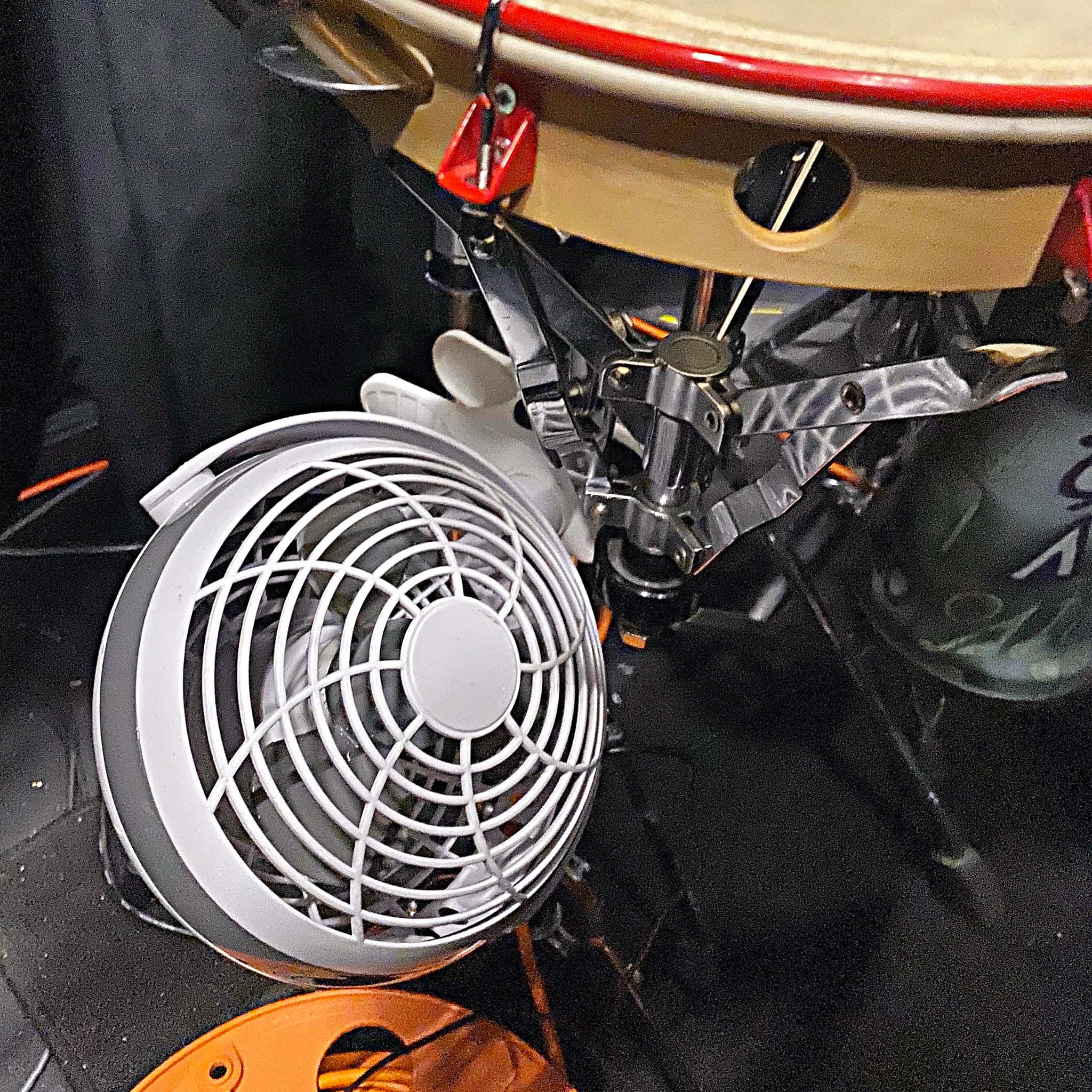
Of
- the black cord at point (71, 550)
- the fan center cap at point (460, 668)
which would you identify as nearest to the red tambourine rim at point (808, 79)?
the fan center cap at point (460, 668)

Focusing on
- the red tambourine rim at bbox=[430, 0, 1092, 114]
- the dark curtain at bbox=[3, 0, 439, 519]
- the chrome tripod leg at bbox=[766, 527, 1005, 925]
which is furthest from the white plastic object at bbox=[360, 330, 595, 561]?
the red tambourine rim at bbox=[430, 0, 1092, 114]

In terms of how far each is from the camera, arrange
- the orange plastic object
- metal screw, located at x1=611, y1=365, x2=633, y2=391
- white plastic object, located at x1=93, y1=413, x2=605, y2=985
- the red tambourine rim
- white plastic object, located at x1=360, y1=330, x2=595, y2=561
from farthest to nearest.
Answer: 1. white plastic object, located at x1=360, y1=330, x2=595, y2=561
2. the orange plastic object
3. metal screw, located at x1=611, y1=365, x2=633, y2=391
4. white plastic object, located at x1=93, y1=413, x2=605, y2=985
5. the red tambourine rim

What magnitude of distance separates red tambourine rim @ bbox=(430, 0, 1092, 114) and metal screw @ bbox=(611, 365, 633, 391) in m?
0.27

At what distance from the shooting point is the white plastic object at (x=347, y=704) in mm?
539

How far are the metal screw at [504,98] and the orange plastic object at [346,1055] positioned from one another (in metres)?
0.66

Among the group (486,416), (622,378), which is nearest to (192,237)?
(486,416)

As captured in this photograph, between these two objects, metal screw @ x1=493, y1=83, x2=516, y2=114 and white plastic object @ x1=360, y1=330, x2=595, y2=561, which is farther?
white plastic object @ x1=360, y1=330, x2=595, y2=561

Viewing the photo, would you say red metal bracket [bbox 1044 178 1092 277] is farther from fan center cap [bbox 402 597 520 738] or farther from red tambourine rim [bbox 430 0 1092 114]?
fan center cap [bbox 402 597 520 738]

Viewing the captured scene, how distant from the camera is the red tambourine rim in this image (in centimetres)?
38

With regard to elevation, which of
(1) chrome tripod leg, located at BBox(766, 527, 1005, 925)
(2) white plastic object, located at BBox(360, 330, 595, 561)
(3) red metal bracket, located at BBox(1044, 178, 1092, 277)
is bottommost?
(1) chrome tripod leg, located at BBox(766, 527, 1005, 925)

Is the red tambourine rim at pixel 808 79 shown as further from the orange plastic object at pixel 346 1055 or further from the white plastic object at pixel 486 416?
the orange plastic object at pixel 346 1055

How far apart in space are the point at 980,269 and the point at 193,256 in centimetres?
69

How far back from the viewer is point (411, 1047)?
2.60 feet

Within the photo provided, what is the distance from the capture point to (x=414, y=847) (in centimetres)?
62
